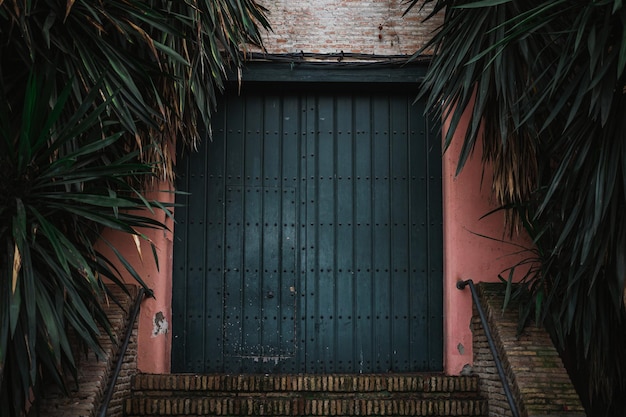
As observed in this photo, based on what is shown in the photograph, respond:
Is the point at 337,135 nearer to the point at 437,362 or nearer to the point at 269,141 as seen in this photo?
the point at 269,141

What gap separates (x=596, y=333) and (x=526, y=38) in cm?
220

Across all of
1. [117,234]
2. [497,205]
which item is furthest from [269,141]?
[497,205]

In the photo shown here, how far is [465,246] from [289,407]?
2.12 m

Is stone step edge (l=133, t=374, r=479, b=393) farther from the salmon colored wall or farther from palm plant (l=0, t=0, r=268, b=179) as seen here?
palm plant (l=0, t=0, r=268, b=179)

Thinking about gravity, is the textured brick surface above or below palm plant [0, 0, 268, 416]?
below

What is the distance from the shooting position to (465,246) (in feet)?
25.8

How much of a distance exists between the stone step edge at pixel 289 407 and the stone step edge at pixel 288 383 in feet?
0.69

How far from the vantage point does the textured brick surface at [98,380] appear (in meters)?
6.20

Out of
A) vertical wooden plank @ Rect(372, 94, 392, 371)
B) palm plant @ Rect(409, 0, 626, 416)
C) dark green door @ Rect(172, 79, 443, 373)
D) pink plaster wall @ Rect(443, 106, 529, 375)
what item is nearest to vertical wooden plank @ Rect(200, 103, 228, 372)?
dark green door @ Rect(172, 79, 443, 373)

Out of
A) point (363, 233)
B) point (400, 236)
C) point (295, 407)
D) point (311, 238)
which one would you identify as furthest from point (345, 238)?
point (295, 407)

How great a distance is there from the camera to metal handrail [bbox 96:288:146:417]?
6.18 metres

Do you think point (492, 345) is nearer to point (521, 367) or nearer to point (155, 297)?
point (521, 367)

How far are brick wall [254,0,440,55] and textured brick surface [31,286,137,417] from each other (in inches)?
104

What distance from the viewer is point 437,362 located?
805 cm
